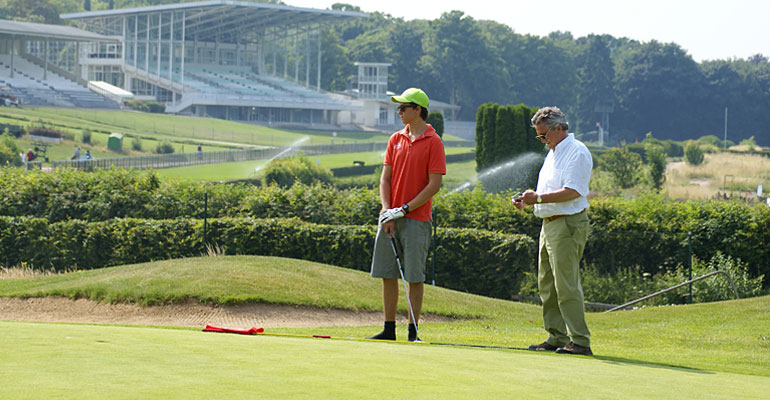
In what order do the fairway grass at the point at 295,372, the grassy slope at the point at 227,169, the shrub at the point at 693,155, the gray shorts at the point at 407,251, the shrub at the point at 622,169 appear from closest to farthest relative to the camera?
the fairway grass at the point at 295,372, the gray shorts at the point at 407,251, the shrub at the point at 622,169, the grassy slope at the point at 227,169, the shrub at the point at 693,155

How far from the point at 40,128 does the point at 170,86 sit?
42793 millimetres

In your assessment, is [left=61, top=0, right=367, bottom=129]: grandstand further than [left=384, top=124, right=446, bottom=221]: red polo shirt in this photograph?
Yes

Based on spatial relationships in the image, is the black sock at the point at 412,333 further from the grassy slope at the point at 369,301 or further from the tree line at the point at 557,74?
the tree line at the point at 557,74

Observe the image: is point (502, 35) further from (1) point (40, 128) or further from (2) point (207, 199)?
(2) point (207, 199)

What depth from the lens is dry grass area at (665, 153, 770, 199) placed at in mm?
48972

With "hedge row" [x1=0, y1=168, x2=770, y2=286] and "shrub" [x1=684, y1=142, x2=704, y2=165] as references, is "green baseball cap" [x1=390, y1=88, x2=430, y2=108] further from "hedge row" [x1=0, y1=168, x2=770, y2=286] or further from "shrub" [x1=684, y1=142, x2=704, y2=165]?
"shrub" [x1=684, y1=142, x2=704, y2=165]

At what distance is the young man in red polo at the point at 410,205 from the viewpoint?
26.9 feet

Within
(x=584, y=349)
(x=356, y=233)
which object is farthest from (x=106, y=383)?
(x=356, y=233)

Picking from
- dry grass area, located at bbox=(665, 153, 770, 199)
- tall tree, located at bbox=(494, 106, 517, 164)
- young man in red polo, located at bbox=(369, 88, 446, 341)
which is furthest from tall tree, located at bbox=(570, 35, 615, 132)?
young man in red polo, located at bbox=(369, 88, 446, 341)

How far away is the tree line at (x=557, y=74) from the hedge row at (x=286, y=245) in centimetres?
11943

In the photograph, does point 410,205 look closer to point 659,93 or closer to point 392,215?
point 392,215

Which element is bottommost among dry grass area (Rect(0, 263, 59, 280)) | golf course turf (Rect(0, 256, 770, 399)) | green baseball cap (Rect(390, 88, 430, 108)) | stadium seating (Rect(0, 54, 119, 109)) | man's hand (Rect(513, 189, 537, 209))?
dry grass area (Rect(0, 263, 59, 280))

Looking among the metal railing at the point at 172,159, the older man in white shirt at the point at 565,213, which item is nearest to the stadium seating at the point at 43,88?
the metal railing at the point at 172,159

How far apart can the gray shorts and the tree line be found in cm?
12921
